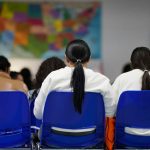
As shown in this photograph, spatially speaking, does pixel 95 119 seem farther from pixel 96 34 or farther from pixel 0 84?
pixel 96 34

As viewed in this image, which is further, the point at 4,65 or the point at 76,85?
the point at 4,65

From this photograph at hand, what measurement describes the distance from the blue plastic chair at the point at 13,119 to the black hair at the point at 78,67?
344 mm

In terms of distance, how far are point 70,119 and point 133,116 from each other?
1.47ft

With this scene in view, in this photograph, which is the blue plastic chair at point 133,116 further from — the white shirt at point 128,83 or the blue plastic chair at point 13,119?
the blue plastic chair at point 13,119

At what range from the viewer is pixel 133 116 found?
2578 mm

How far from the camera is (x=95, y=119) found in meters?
2.54

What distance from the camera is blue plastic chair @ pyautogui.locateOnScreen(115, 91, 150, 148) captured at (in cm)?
254

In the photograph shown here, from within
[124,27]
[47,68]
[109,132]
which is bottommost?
[109,132]

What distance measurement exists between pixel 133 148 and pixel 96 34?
406 centimetres

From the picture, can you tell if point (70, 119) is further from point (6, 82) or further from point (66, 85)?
point (6, 82)

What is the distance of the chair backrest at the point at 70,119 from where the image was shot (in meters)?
2.47

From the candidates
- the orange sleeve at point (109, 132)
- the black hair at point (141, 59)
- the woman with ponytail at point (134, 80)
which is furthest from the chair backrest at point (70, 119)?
the black hair at point (141, 59)

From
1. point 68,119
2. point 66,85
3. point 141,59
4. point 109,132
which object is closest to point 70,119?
point 68,119

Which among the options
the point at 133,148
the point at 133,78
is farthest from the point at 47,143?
the point at 133,78
